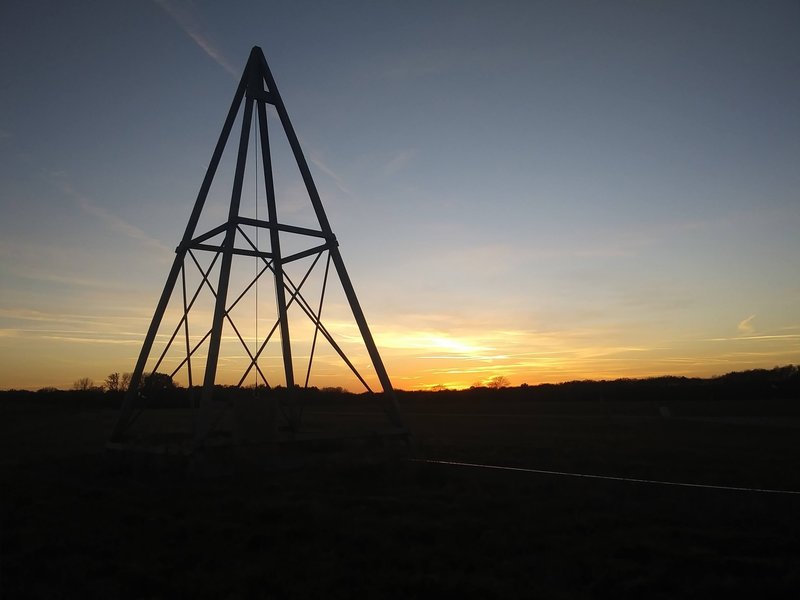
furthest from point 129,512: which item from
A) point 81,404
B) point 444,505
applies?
point 81,404

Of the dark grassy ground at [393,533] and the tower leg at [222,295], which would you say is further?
Answer: the tower leg at [222,295]

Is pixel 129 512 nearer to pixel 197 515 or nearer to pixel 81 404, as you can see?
pixel 197 515

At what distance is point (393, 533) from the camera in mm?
6562

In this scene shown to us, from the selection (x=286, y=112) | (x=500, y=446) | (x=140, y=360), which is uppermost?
(x=286, y=112)

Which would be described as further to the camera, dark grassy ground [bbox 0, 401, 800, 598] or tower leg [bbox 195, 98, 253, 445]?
tower leg [bbox 195, 98, 253, 445]

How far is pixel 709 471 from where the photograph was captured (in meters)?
11.2

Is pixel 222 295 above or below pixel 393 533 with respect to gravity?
above

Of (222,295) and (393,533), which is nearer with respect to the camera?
(393,533)

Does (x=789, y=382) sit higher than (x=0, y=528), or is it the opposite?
(x=789, y=382)

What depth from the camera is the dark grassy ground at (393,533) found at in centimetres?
494

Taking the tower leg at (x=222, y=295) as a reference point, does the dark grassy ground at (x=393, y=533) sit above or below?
below

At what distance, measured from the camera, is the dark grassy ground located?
4938mm

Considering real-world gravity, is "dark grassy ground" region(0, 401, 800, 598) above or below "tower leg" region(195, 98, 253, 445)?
below

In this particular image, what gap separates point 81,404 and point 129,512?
3934 cm
